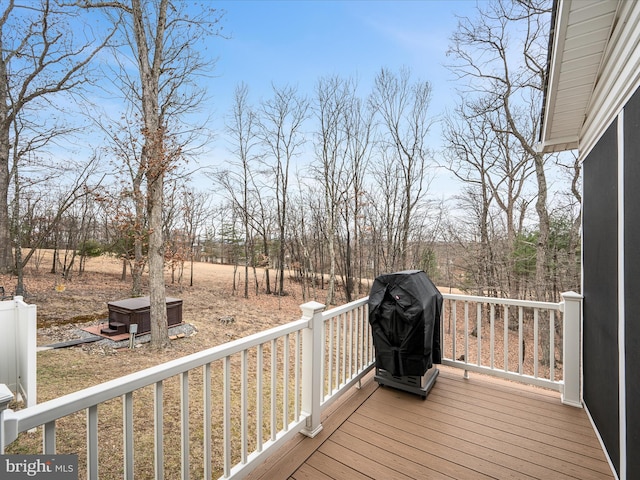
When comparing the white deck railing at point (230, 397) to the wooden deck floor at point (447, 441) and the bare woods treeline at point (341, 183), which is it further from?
the bare woods treeline at point (341, 183)

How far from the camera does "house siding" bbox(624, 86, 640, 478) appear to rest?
5.08 ft

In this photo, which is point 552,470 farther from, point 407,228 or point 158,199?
point 407,228

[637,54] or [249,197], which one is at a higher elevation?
[249,197]

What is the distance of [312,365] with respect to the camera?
2.27 m

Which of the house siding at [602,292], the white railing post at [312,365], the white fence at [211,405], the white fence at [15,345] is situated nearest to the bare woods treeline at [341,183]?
the white fence at [15,345]

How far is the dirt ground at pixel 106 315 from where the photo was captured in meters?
4.79

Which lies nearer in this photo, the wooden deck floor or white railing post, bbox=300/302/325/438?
the wooden deck floor

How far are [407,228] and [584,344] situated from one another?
819cm

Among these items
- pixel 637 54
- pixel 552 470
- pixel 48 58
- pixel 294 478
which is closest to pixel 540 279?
pixel 552 470

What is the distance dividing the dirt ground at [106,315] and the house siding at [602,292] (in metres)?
5.74

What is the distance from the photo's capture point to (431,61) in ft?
28.6

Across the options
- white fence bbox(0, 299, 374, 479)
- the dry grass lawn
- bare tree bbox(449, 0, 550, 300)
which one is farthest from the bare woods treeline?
white fence bbox(0, 299, 374, 479)

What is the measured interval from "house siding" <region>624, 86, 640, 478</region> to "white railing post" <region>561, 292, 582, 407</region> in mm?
1200

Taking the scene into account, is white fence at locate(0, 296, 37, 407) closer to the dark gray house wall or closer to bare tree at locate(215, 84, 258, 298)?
the dark gray house wall
